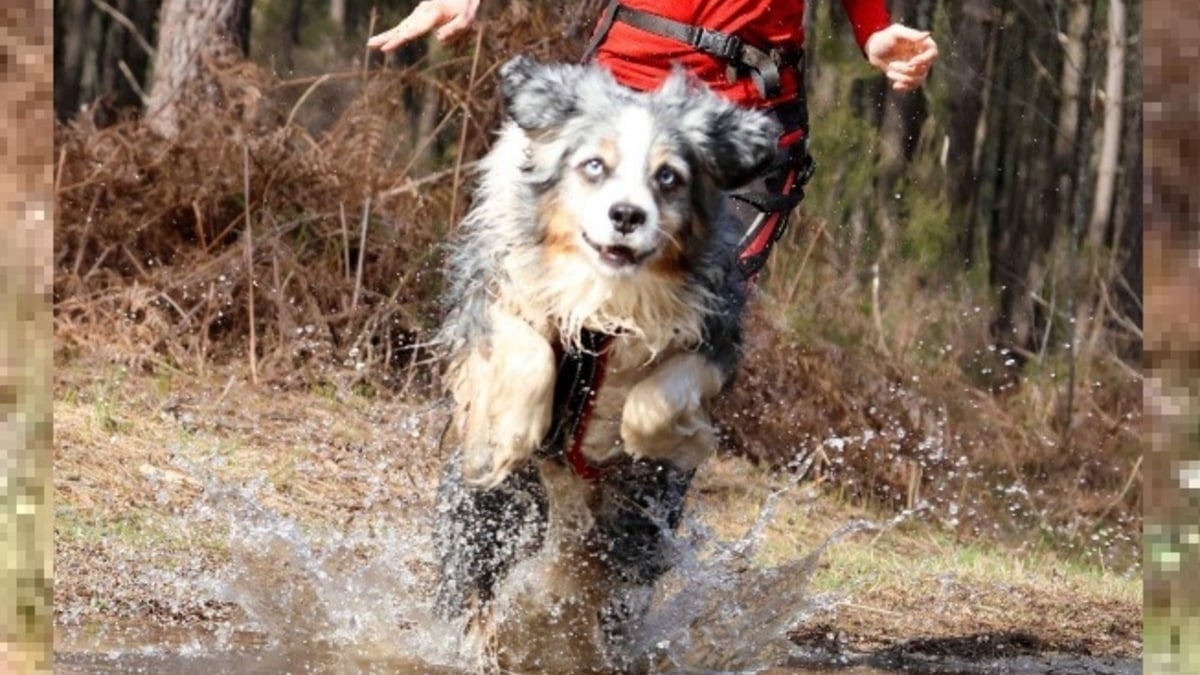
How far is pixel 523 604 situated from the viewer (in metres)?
5.59

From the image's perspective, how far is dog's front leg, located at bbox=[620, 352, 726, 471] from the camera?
506 cm

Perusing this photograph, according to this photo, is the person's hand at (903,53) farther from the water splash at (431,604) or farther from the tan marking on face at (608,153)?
the water splash at (431,604)

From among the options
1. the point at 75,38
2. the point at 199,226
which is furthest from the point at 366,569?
the point at 75,38

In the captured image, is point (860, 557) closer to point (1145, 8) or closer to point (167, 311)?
point (167, 311)

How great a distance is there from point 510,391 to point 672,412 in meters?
0.45

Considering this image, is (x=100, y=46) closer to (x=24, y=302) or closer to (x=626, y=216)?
(x=626, y=216)

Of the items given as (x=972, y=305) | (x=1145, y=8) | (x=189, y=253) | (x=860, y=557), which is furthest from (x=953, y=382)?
(x=1145, y=8)

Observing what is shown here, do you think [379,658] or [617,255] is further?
[379,658]

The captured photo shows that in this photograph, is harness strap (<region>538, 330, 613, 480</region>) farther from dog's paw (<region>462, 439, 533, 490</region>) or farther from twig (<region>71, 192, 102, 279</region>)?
twig (<region>71, 192, 102, 279</region>)

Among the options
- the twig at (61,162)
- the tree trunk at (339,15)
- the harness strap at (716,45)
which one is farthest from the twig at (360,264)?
the tree trunk at (339,15)

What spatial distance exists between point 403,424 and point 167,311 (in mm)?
1529

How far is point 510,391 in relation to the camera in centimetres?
505

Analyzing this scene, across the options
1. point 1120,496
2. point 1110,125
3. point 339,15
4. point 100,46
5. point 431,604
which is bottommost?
point 100,46

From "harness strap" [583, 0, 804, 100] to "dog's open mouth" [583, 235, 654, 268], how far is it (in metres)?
0.92
